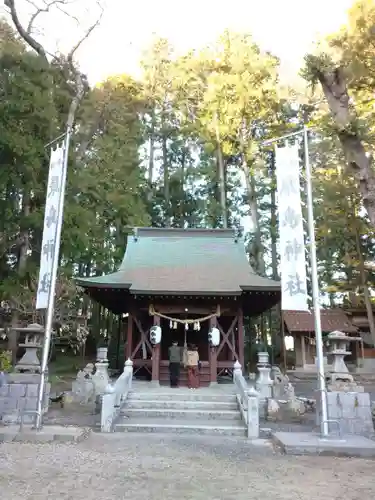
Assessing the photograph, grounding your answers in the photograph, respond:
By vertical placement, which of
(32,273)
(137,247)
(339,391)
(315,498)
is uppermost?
(137,247)

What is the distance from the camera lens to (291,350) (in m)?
22.0

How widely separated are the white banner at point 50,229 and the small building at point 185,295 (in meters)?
3.98

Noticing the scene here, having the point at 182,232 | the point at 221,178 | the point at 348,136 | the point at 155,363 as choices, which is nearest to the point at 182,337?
the point at 155,363

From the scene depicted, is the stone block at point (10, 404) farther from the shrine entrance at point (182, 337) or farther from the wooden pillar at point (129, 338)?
the shrine entrance at point (182, 337)

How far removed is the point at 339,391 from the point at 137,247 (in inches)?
364

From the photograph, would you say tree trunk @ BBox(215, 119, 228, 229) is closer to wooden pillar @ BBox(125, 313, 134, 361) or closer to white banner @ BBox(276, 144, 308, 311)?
wooden pillar @ BBox(125, 313, 134, 361)

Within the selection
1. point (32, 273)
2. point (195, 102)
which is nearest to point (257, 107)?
point (195, 102)

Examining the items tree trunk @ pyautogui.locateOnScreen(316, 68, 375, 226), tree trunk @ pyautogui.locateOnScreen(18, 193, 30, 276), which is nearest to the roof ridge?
tree trunk @ pyautogui.locateOnScreen(18, 193, 30, 276)

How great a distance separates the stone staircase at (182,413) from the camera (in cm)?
757

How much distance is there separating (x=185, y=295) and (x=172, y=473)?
22.0 ft

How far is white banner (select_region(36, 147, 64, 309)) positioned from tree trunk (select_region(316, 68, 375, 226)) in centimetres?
572

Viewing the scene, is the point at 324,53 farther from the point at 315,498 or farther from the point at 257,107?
the point at 257,107

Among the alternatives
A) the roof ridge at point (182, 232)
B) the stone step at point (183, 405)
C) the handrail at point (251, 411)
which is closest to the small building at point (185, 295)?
the roof ridge at point (182, 232)

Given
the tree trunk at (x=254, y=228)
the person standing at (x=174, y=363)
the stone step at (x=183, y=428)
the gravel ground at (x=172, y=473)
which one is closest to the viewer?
the gravel ground at (x=172, y=473)
